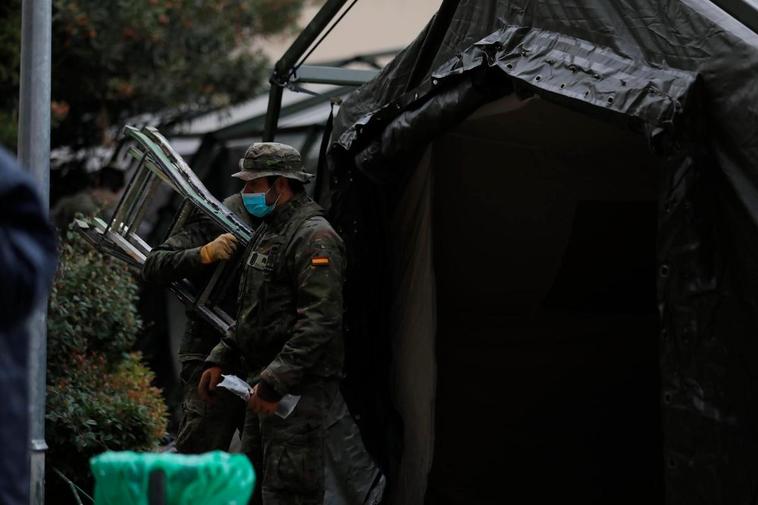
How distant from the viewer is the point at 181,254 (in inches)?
245

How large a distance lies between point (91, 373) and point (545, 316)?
2.53 metres

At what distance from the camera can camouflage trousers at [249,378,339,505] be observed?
568 cm

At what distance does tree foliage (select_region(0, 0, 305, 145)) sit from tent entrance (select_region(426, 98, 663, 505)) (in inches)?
185

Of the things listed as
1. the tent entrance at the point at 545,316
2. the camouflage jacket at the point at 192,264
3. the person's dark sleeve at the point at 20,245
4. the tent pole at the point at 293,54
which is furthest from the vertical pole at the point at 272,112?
the person's dark sleeve at the point at 20,245

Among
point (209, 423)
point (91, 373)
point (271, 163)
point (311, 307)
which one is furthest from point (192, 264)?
point (91, 373)

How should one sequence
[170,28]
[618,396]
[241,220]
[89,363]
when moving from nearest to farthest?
[241,220]
[89,363]
[618,396]
[170,28]

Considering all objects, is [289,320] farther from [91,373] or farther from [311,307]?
[91,373]

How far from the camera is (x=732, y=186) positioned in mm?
4535

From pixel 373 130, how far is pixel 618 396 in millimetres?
2614

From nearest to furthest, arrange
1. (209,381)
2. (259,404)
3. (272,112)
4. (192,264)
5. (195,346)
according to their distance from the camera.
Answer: (259,404), (209,381), (192,264), (195,346), (272,112)

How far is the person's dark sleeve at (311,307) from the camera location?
547 cm

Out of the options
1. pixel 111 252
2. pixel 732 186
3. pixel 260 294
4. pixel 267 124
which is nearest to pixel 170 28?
pixel 267 124

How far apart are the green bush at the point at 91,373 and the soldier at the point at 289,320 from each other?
110 centimetres

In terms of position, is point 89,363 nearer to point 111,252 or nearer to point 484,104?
point 111,252
